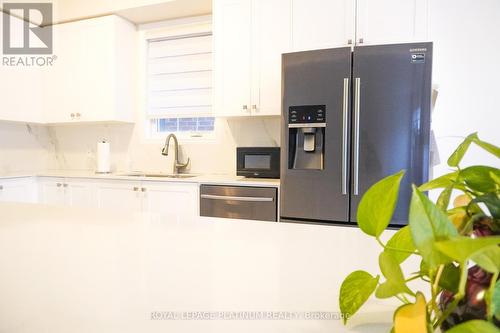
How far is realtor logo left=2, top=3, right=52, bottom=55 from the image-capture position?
10.2ft

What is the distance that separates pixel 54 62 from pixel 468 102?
400 centimetres

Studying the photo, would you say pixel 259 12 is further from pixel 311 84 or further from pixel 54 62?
pixel 54 62

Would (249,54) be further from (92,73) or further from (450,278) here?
(450,278)

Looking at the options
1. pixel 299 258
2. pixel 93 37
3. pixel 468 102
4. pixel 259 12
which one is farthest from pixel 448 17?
pixel 93 37

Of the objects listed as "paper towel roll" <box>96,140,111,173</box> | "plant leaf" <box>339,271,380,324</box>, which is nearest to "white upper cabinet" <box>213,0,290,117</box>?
"paper towel roll" <box>96,140,111,173</box>

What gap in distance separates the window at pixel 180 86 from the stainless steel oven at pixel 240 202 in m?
1.01

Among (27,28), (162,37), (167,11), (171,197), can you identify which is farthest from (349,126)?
(27,28)

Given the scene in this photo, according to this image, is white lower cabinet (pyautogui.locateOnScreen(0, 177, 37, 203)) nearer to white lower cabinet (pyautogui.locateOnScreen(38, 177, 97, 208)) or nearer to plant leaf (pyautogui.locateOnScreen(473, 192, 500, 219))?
white lower cabinet (pyautogui.locateOnScreen(38, 177, 97, 208))

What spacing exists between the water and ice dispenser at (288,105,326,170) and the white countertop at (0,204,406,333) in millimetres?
1234

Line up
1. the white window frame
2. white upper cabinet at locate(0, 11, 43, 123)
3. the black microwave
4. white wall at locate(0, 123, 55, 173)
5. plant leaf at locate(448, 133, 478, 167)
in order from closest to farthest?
1. plant leaf at locate(448, 133, 478, 167)
2. the black microwave
3. white upper cabinet at locate(0, 11, 43, 123)
4. the white window frame
5. white wall at locate(0, 123, 55, 173)

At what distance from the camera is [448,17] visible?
2.25 metres

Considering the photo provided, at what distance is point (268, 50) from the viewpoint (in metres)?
2.54

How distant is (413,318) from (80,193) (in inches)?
127

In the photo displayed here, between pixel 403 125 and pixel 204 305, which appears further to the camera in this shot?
pixel 403 125
